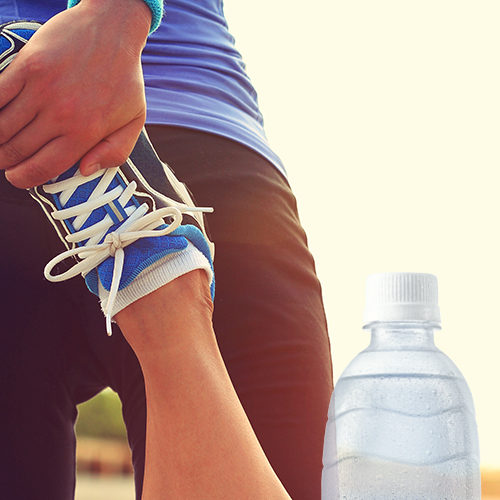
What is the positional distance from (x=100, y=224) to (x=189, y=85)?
0.32 metres

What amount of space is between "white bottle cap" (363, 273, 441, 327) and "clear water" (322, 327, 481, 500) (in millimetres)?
154

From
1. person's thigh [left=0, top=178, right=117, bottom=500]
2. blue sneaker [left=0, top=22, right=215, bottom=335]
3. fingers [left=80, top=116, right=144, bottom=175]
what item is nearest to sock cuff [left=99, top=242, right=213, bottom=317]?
blue sneaker [left=0, top=22, right=215, bottom=335]

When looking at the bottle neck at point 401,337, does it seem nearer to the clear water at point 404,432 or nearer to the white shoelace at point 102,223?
the clear water at point 404,432

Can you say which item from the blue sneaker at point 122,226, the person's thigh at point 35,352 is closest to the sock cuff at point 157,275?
the blue sneaker at point 122,226

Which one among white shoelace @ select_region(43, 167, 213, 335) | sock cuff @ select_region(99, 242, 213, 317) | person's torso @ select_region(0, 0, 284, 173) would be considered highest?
person's torso @ select_region(0, 0, 284, 173)

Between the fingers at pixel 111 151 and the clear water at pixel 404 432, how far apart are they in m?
0.39

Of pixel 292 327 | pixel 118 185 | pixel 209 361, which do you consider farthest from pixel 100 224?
pixel 292 327

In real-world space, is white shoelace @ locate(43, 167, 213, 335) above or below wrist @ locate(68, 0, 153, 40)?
below

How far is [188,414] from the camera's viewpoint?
678 mm

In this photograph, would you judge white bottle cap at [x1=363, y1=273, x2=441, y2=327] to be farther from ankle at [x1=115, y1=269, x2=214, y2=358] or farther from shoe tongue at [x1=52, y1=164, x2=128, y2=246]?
shoe tongue at [x1=52, y1=164, x2=128, y2=246]

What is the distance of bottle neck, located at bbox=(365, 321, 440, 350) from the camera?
93 cm

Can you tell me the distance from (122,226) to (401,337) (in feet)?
1.27

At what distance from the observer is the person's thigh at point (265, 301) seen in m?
0.87

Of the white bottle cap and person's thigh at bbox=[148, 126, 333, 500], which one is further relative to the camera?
person's thigh at bbox=[148, 126, 333, 500]
